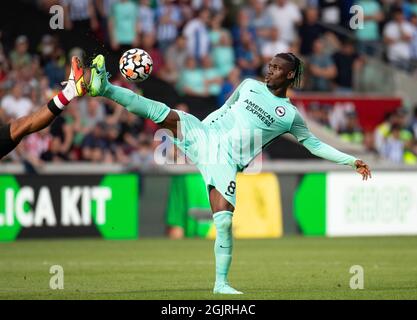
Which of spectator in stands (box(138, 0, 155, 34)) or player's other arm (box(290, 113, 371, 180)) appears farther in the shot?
spectator in stands (box(138, 0, 155, 34))

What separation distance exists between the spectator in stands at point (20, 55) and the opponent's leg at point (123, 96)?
432 inches

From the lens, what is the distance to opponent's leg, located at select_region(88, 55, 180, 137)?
11.6 metres

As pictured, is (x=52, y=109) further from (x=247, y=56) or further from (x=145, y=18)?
(x=247, y=56)

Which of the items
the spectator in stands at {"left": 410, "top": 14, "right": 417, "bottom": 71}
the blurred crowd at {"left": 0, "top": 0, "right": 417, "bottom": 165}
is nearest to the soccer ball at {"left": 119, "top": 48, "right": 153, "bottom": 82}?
the blurred crowd at {"left": 0, "top": 0, "right": 417, "bottom": 165}

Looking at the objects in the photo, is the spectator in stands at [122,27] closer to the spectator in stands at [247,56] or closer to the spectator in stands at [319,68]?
the spectator in stands at [247,56]

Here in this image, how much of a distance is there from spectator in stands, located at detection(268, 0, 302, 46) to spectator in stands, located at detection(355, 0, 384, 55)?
256 cm

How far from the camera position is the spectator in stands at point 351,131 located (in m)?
26.3

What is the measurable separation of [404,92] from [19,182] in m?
12.6

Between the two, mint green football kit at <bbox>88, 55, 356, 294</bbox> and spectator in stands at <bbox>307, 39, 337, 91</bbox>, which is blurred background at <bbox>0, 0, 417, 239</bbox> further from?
mint green football kit at <bbox>88, 55, 356, 294</bbox>

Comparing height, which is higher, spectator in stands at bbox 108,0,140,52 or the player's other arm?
spectator in stands at bbox 108,0,140,52

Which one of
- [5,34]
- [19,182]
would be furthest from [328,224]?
[5,34]

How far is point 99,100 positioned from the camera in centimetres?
2284

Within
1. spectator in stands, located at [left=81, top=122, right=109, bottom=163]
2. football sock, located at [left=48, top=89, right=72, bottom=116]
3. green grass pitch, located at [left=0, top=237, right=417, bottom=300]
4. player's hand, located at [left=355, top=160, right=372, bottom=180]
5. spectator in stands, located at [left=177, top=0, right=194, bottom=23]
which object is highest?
spectator in stands, located at [left=177, top=0, right=194, bottom=23]
